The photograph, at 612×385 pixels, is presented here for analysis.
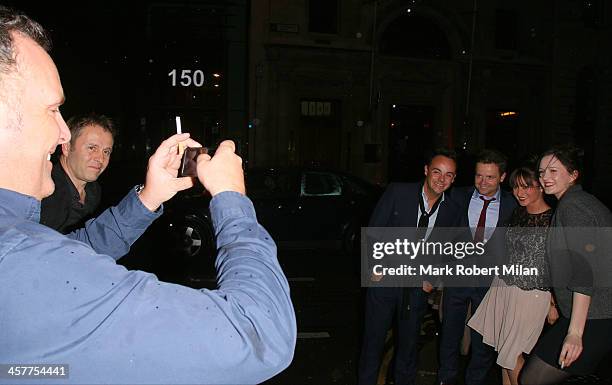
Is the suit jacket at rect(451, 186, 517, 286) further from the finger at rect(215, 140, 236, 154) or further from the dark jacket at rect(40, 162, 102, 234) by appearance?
the finger at rect(215, 140, 236, 154)

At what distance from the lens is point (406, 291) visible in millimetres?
4051

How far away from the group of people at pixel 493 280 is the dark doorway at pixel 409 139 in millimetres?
15098

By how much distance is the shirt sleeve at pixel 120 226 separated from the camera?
188 centimetres

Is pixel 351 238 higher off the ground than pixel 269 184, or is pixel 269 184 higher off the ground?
pixel 269 184

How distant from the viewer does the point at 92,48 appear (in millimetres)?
18922

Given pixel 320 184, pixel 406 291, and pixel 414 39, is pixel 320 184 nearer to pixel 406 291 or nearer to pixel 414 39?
pixel 406 291

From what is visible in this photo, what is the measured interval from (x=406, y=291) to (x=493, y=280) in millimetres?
812

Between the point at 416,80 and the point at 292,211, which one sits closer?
the point at 292,211

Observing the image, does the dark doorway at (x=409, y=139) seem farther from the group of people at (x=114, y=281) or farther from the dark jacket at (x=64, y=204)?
the group of people at (x=114, y=281)

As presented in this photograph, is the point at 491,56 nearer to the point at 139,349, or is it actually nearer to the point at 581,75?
the point at 581,75

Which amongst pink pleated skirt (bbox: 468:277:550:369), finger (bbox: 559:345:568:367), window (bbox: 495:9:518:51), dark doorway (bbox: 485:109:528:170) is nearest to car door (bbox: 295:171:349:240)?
pink pleated skirt (bbox: 468:277:550:369)

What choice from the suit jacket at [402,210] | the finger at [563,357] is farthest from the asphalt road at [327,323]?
the finger at [563,357]

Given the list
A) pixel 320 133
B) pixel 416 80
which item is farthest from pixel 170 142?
pixel 416 80

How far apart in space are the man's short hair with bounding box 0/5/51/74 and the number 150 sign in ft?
59.6
